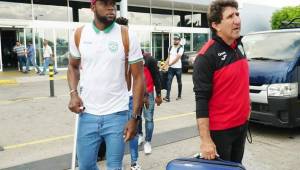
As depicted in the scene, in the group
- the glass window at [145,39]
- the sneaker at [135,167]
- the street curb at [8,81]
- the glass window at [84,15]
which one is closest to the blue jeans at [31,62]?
the street curb at [8,81]

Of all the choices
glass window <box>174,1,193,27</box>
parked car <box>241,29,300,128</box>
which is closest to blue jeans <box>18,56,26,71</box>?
glass window <box>174,1,193,27</box>

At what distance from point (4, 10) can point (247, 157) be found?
710 inches

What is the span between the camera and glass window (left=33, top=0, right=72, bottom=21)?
2122 centimetres

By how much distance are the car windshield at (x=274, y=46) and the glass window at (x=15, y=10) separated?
52.5 ft

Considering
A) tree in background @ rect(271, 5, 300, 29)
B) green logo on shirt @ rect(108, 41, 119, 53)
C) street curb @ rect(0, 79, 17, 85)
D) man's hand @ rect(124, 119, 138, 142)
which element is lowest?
street curb @ rect(0, 79, 17, 85)

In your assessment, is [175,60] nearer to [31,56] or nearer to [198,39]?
[31,56]

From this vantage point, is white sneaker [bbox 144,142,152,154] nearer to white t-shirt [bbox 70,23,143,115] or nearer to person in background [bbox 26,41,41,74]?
white t-shirt [bbox 70,23,143,115]

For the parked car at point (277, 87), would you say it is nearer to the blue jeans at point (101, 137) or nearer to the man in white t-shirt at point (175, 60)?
the blue jeans at point (101, 137)

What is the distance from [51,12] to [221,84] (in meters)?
20.4

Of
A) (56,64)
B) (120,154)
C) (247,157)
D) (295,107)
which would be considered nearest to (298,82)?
(295,107)

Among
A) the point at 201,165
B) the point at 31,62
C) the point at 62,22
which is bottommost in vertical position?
the point at 201,165

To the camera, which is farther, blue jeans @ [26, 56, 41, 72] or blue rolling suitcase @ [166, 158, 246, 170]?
blue jeans @ [26, 56, 41, 72]

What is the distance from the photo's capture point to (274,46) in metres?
6.99

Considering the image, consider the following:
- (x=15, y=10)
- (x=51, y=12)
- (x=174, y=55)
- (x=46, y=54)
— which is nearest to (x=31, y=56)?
(x=46, y=54)
